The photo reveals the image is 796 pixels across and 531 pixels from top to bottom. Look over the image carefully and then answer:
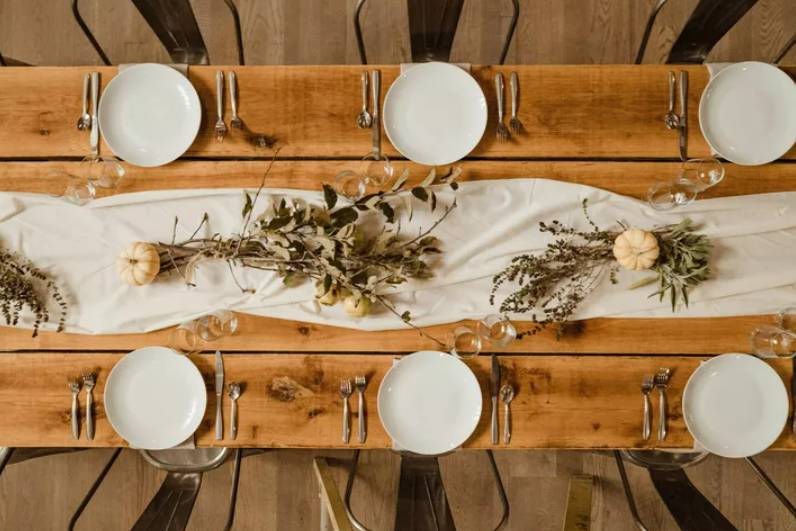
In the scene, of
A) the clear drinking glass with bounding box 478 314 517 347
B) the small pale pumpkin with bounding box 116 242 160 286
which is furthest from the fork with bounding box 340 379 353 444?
the small pale pumpkin with bounding box 116 242 160 286

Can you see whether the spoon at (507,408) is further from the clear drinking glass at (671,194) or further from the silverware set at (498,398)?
the clear drinking glass at (671,194)

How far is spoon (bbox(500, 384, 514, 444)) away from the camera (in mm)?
1837

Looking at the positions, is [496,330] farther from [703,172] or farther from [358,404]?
[703,172]

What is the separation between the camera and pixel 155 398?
1835 millimetres

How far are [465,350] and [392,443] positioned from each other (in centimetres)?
38

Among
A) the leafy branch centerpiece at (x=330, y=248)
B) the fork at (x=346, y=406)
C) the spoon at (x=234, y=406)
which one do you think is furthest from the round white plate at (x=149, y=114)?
the fork at (x=346, y=406)

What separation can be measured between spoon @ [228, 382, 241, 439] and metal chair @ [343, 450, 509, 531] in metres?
0.43

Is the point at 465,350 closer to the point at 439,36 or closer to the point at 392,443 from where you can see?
the point at 392,443

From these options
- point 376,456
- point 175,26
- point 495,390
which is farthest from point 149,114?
point 376,456

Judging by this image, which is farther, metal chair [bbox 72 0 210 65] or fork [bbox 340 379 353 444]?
metal chair [bbox 72 0 210 65]

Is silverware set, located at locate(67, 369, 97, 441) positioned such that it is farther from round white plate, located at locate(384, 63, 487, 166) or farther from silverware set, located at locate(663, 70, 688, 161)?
silverware set, located at locate(663, 70, 688, 161)

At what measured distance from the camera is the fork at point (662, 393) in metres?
1.83

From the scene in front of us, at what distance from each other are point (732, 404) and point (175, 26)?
2273mm

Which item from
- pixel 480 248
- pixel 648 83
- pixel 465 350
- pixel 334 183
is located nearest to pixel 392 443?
pixel 465 350
